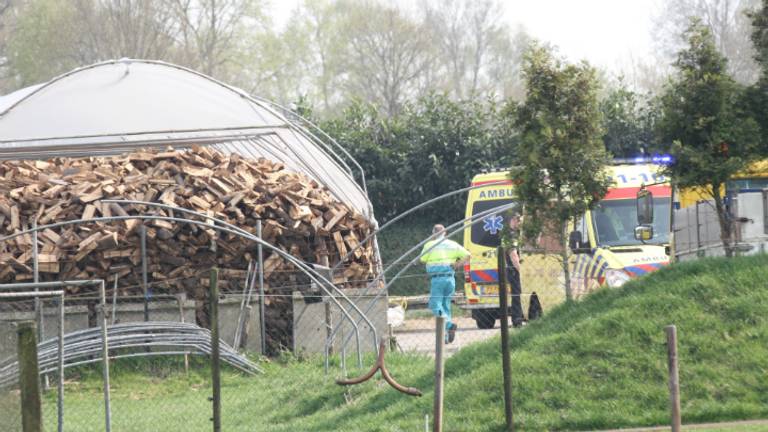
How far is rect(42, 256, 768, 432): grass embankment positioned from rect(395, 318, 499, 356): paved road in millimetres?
780

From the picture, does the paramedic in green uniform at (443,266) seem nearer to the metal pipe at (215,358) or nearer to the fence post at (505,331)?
the fence post at (505,331)

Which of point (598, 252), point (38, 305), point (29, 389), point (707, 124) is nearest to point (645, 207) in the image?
point (598, 252)

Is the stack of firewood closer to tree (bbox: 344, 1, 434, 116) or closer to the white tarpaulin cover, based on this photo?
the white tarpaulin cover

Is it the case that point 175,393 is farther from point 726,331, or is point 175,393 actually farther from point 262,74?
point 262,74

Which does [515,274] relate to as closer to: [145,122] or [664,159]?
[664,159]

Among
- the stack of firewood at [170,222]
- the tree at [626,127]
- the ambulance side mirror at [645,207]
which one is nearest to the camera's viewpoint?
the ambulance side mirror at [645,207]

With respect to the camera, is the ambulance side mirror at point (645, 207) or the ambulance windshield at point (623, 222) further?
the ambulance windshield at point (623, 222)

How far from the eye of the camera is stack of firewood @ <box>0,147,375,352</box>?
19062 mm

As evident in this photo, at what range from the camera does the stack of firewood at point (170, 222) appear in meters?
19.1

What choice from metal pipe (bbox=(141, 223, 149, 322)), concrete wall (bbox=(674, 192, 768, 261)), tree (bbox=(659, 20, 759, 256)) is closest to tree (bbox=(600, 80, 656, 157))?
concrete wall (bbox=(674, 192, 768, 261))

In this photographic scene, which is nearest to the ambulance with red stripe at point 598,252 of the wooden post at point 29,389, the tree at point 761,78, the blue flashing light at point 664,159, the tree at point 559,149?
the tree at point 559,149

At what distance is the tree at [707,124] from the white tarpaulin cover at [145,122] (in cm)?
965

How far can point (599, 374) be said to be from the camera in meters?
11.6

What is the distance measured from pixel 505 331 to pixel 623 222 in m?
9.62
